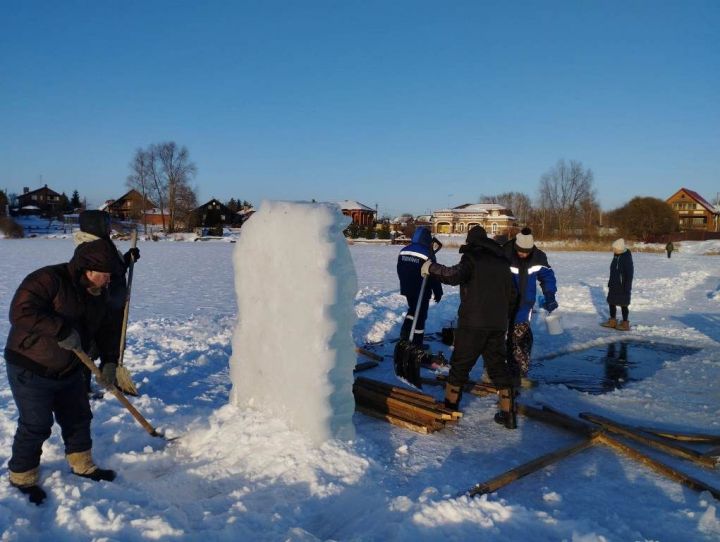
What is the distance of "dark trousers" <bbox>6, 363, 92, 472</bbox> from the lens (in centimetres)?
353

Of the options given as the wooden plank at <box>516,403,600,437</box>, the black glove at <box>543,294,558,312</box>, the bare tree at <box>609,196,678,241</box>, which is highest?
the bare tree at <box>609,196,678,241</box>

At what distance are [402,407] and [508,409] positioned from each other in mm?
1034

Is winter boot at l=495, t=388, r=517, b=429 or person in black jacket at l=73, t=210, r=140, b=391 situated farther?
winter boot at l=495, t=388, r=517, b=429

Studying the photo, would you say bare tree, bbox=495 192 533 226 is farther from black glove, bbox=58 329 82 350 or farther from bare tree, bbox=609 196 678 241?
black glove, bbox=58 329 82 350

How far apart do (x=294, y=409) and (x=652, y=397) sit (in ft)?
14.6

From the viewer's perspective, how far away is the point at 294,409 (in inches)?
173

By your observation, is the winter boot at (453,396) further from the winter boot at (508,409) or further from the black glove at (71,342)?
the black glove at (71,342)

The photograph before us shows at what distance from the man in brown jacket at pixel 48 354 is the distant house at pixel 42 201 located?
3791 inches

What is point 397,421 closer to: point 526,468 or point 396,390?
point 396,390

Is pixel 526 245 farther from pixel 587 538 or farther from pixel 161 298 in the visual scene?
pixel 161 298

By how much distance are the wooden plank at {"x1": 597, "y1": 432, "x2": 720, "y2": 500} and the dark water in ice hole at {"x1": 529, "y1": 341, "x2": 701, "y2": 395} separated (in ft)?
6.28

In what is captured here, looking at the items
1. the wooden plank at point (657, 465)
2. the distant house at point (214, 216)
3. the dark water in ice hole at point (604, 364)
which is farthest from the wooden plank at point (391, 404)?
the distant house at point (214, 216)

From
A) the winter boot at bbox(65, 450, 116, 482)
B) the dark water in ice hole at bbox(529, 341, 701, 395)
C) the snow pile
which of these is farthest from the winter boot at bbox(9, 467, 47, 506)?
the dark water in ice hole at bbox(529, 341, 701, 395)

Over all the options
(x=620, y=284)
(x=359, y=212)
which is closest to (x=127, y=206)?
(x=359, y=212)
